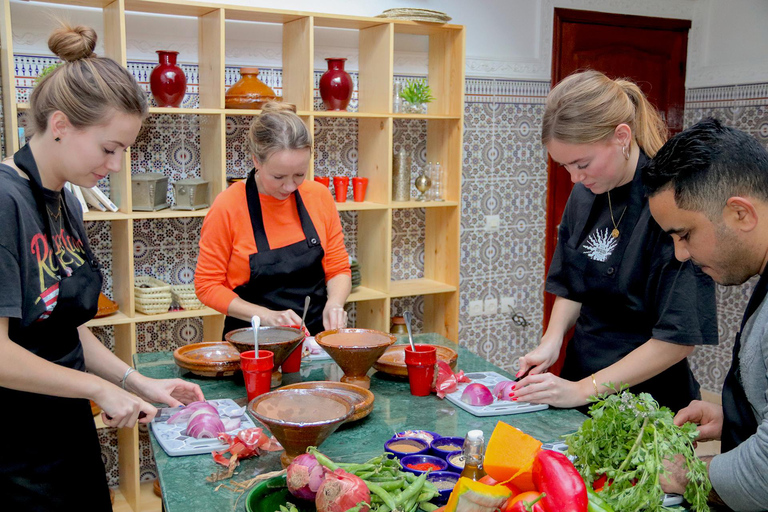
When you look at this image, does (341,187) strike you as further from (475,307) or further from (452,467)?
(452,467)

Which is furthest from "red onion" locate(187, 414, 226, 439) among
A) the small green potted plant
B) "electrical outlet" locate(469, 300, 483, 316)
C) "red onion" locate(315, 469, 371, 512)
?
"electrical outlet" locate(469, 300, 483, 316)

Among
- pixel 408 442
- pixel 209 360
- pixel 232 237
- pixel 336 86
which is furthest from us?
pixel 336 86

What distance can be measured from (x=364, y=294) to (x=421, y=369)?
2093 millimetres

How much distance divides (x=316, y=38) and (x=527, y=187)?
68.2 inches

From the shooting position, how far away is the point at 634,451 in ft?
3.88

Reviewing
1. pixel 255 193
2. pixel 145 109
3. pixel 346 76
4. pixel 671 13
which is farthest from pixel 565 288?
pixel 671 13

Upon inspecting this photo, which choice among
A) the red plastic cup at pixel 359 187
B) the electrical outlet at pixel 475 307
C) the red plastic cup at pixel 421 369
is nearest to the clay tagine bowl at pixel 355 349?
the red plastic cup at pixel 421 369

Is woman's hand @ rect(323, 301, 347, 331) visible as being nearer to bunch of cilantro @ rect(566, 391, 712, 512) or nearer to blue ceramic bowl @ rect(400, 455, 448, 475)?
blue ceramic bowl @ rect(400, 455, 448, 475)

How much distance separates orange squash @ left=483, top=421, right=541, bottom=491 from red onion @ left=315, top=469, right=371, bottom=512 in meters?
0.22

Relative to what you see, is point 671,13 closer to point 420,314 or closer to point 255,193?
point 420,314

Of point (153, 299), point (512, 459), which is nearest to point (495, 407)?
point (512, 459)

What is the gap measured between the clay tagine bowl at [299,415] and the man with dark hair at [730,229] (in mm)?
670

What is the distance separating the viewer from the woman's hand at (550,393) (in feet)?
6.28

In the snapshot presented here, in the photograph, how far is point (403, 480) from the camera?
135 centimetres
